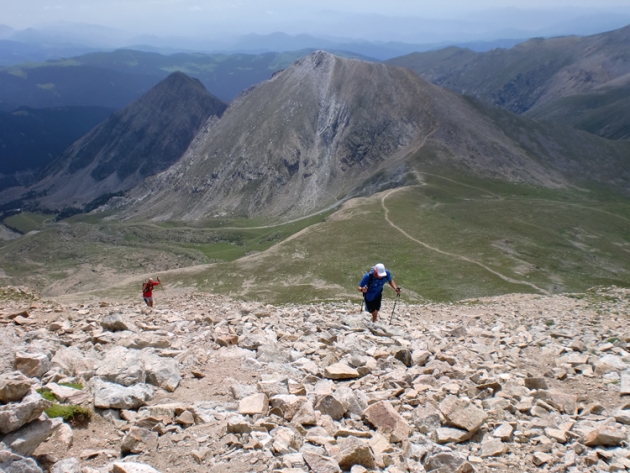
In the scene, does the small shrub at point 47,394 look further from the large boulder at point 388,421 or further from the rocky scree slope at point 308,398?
the large boulder at point 388,421

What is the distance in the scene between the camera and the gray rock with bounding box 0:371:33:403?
9186 millimetres

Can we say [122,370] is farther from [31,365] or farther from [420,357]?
[420,357]

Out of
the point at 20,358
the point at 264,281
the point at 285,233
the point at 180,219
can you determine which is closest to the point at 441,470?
the point at 20,358

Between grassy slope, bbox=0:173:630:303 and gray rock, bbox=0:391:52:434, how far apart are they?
47371 mm

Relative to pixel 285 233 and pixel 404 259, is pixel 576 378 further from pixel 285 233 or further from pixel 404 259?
pixel 285 233

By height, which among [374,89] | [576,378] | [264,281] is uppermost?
[374,89]

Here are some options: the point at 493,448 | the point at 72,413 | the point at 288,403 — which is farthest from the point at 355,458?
the point at 72,413

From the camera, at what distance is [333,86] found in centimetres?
19900

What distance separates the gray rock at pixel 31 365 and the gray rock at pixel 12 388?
2418mm

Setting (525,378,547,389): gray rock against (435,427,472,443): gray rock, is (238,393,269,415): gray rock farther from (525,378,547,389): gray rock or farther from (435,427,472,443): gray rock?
(525,378,547,389): gray rock

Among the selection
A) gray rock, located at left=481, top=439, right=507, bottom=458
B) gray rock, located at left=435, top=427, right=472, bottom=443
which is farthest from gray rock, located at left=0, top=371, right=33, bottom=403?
gray rock, located at left=481, top=439, right=507, bottom=458

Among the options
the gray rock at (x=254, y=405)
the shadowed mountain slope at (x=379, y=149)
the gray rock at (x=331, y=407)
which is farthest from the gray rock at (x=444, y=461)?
the shadowed mountain slope at (x=379, y=149)

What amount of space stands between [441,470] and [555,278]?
63712 millimetres

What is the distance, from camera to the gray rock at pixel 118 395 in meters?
10.6
